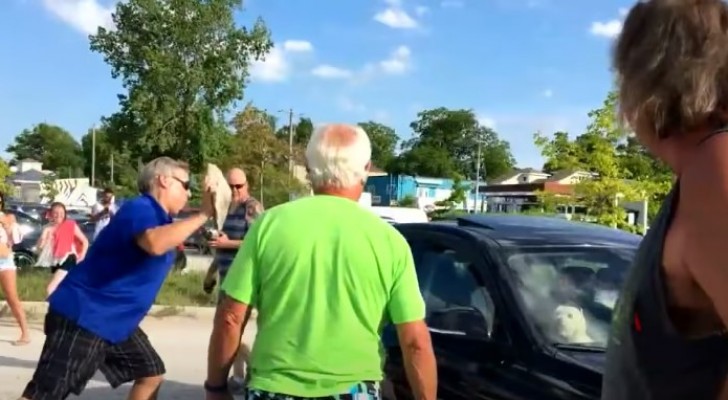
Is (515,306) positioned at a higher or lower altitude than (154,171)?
lower

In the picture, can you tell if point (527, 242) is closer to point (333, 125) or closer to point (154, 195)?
point (333, 125)

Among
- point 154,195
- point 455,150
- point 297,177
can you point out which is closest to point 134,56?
point 297,177

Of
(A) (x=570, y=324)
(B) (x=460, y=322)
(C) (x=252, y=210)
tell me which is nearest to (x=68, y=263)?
(C) (x=252, y=210)

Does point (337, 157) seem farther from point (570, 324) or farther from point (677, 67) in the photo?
point (677, 67)

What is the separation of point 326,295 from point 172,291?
1013 centimetres

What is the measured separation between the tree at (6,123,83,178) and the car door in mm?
118241

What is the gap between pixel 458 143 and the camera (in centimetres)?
13075

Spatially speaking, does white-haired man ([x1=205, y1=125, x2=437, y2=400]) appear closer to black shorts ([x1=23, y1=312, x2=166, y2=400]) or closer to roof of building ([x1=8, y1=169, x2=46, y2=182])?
black shorts ([x1=23, y1=312, x2=166, y2=400])

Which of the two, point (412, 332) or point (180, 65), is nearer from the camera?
point (412, 332)

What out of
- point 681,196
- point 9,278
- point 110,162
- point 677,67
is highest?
point 110,162

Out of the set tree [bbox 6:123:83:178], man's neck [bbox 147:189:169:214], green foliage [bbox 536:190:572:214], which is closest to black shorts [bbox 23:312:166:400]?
man's neck [bbox 147:189:169:214]

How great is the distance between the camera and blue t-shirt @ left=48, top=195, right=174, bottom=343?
4.95 metres

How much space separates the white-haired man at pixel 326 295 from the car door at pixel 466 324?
2.30ft

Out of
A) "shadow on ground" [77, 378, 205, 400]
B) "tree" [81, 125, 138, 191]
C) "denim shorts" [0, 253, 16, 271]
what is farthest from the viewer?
"tree" [81, 125, 138, 191]
